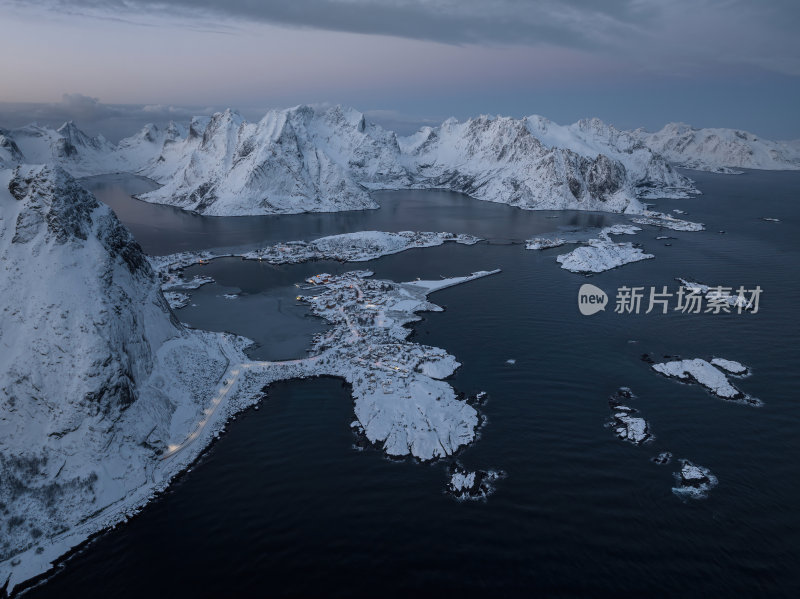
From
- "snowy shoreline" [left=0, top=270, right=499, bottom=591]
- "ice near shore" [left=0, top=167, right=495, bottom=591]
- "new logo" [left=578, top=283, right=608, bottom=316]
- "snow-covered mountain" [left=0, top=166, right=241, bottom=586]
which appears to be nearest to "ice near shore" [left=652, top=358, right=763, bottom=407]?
"new logo" [left=578, top=283, right=608, bottom=316]

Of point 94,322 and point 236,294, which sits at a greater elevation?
point 94,322

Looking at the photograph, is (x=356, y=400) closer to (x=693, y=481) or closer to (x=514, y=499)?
(x=514, y=499)

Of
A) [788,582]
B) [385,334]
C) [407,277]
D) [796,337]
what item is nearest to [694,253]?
[796,337]

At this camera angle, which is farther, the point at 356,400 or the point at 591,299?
the point at 591,299

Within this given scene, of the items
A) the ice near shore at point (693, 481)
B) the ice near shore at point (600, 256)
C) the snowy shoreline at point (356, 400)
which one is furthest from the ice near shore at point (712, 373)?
the ice near shore at point (600, 256)

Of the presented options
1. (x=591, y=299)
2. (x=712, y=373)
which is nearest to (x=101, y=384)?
(x=712, y=373)

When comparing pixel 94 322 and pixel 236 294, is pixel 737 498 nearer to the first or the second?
pixel 94 322

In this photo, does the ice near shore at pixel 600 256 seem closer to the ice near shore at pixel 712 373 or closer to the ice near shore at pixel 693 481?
the ice near shore at pixel 712 373

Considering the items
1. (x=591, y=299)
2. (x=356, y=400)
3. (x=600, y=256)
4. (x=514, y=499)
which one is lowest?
(x=514, y=499)
